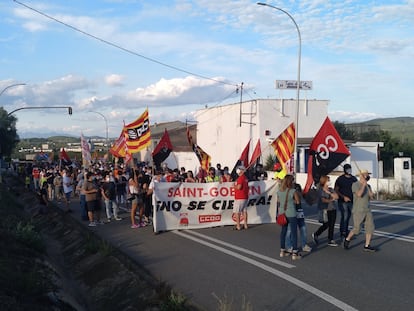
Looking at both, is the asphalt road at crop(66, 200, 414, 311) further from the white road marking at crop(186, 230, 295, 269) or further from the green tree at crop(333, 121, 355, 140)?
the green tree at crop(333, 121, 355, 140)

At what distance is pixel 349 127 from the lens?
233 ft

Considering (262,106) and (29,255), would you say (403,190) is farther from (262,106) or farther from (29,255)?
(262,106)

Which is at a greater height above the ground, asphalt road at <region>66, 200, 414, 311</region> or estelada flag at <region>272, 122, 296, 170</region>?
estelada flag at <region>272, 122, 296, 170</region>

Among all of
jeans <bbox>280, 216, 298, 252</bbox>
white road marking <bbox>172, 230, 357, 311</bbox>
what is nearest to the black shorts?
white road marking <bbox>172, 230, 357, 311</bbox>

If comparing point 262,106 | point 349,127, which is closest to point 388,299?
point 262,106

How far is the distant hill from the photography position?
230 ft

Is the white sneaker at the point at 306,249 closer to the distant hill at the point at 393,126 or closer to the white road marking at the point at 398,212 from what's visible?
the white road marking at the point at 398,212

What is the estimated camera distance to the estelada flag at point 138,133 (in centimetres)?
1828

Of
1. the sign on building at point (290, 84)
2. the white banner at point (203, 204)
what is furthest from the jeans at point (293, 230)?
the sign on building at point (290, 84)

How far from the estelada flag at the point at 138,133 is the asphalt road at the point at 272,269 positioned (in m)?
4.54

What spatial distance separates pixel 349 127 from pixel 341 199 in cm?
6146

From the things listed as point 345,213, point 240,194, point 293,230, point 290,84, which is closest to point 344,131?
point 290,84

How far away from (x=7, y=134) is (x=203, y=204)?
248 feet

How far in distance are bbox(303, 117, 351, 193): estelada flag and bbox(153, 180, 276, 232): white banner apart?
2892mm
